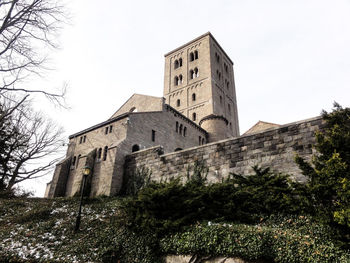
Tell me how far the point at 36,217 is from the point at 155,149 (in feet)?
25.8

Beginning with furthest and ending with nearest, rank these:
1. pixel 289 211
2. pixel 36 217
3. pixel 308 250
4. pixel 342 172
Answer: pixel 36 217
pixel 289 211
pixel 342 172
pixel 308 250

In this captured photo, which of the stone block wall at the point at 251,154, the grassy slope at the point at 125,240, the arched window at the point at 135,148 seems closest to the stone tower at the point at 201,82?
the arched window at the point at 135,148

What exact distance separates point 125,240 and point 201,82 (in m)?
35.3

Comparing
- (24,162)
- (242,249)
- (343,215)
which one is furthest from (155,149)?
(24,162)

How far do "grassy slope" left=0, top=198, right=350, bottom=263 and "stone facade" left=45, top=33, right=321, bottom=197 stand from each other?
429 centimetres

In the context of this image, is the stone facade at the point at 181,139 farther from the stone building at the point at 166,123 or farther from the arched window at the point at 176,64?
the arched window at the point at 176,64

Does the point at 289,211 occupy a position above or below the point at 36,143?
below

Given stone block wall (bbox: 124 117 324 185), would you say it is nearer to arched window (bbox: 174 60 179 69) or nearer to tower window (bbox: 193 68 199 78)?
tower window (bbox: 193 68 199 78)

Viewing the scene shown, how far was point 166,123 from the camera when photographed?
906 inches

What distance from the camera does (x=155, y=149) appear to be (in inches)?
628

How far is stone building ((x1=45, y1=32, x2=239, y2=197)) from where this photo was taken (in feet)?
59.7

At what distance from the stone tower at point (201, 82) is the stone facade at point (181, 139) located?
182 millimetres

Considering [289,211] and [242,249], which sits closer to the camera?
[242,249]

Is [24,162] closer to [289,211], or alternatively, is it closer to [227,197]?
[227,197]
